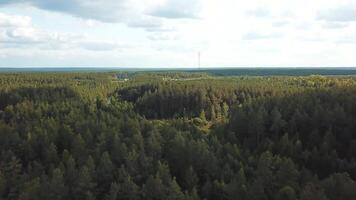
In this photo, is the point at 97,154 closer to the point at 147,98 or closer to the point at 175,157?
the point at 175,157

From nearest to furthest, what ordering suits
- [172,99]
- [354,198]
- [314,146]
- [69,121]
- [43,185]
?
[354,198] → [43,185] → [314,146] → [69,121] → [172,99]

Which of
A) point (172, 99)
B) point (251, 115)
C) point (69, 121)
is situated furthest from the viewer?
point (172, 99)

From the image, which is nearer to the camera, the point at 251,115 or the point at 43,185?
the point at 43,185

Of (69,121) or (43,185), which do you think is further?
(69,121)

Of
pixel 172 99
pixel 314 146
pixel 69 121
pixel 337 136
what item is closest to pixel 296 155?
pixel 314 146

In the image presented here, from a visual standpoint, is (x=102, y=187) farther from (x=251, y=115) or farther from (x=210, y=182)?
(x=251, y=115)

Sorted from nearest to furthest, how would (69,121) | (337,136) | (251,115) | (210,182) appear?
(210,182) → (337,136) → (251,115) → (69,121)

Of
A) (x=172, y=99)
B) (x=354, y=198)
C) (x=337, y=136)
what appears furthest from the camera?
(x=172, y=99)

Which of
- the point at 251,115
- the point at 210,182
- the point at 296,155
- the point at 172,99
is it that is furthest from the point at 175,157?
the point at 172,99
